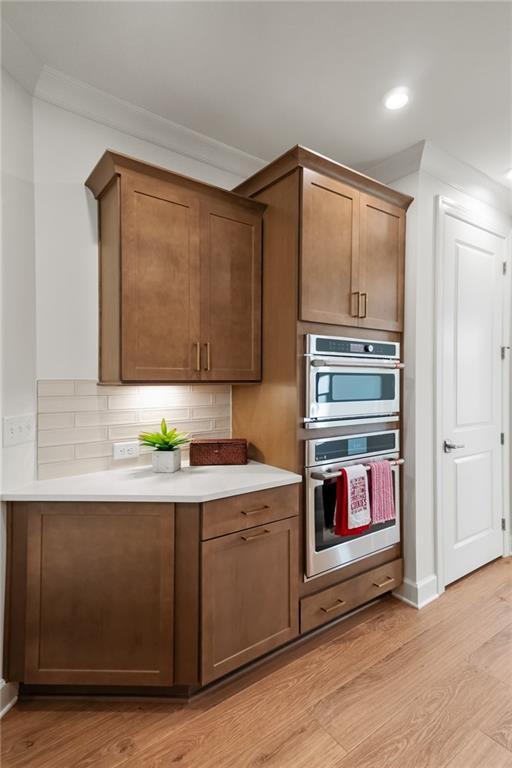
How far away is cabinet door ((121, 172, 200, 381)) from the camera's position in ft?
6.00

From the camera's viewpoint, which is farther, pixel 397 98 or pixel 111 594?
pixel 397 98

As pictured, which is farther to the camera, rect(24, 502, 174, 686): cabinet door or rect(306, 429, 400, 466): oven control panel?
rect(306, 429, 400, 466): oven control panel

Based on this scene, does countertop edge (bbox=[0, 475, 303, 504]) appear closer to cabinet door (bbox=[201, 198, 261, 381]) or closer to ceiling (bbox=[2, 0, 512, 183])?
cabinet door (bbox=[201, 198, 261, 381])

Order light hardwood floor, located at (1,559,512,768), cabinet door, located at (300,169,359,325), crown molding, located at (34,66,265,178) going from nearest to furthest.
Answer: light hardwood floor, located at (1,559,512,768) < crown molding, located at (34,66,265,178) < cabinet door, located at (300,169,359,325)

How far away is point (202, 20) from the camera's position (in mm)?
1559

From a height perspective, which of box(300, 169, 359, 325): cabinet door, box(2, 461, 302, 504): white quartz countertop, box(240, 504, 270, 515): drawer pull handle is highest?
box(300, 169, 359, 325): cabinet door

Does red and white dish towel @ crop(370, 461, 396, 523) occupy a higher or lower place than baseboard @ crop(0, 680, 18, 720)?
higher

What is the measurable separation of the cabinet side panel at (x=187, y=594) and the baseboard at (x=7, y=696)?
0.68m

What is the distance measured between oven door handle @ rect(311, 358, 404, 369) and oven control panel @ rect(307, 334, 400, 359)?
40 mm

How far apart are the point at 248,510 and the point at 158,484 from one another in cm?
42

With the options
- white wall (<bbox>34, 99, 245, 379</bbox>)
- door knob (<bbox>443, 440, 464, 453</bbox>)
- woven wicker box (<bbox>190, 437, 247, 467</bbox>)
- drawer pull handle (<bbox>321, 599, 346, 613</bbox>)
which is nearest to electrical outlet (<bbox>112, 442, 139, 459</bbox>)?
woven wicker box (<bbox>190, 437, 247, 467</bbox>)

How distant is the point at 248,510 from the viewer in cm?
179

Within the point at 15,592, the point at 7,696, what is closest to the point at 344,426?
the point at 15,592

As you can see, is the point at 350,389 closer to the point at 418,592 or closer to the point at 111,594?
the point at 418,592
